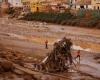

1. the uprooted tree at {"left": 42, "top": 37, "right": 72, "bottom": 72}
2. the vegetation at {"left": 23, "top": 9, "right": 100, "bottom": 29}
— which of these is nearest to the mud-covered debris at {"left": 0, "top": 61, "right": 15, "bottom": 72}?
the uprooted tree at {"left": 42, "top": 37, "right": 72, "bottom": 72}

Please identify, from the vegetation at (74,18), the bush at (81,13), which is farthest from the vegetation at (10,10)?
the bush at (81,13)

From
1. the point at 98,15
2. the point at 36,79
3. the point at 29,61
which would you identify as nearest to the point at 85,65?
the point at 29,61

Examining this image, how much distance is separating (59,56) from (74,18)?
4483 cm

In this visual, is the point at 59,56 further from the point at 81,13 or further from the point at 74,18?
the point at 81,13

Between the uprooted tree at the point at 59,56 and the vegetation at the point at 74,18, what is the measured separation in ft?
117

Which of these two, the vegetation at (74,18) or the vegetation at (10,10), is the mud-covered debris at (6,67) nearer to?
the vegetation at (74,18)

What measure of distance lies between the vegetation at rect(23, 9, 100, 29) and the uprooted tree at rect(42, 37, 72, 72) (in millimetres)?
35541

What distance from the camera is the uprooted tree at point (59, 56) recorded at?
74.8ft

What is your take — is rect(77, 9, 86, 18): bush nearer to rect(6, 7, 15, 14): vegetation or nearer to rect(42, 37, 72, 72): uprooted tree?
rect(6, 7, 15, 14): vegetation

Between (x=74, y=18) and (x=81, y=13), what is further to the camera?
(x=81, y=13)

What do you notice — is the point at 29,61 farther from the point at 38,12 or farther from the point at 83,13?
the point at 38,12

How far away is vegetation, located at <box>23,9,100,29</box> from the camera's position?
60.4m

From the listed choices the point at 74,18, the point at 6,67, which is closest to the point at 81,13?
the point at 74,18

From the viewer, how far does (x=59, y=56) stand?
22.9m
